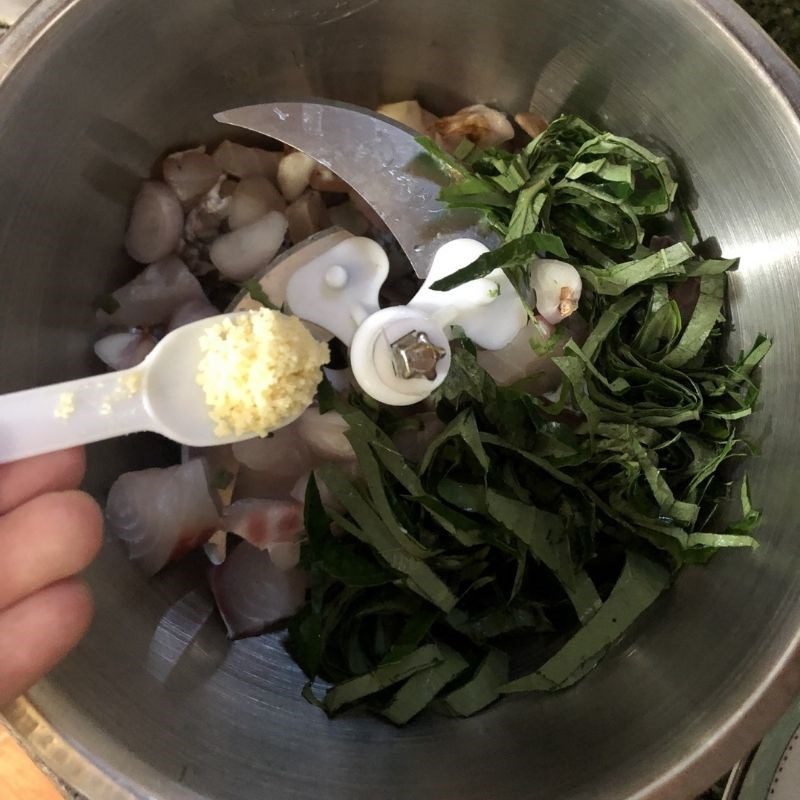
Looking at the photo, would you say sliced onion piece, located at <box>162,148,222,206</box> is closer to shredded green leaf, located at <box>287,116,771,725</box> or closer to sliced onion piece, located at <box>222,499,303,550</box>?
shredded green leaf, located at <box>287,116,771,725</box>

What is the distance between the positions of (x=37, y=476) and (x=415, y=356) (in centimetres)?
37

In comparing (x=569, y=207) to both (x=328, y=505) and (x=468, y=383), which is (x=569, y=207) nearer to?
(x=468, y=383)

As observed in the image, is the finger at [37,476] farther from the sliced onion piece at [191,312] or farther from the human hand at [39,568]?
the sliced onion piece at [191,312]

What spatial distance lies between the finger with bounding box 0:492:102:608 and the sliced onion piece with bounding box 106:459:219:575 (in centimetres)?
14

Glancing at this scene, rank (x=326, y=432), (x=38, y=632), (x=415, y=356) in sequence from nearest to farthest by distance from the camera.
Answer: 1. (x=38, y=632)
2. (x=415, y=356)
3. (x=326, y=432)

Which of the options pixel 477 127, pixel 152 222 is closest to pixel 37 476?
pixel 152 222

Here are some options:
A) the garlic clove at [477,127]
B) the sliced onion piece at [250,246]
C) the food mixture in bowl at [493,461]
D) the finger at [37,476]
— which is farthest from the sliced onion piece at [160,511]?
the garlic clove at [477,127]

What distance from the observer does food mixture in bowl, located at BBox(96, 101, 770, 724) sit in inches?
31.4

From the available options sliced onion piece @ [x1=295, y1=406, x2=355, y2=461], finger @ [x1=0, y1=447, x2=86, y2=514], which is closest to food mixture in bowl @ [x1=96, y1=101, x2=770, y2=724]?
sliced onion piece @ [x1=295, y1=406, x2=355, y2=461]

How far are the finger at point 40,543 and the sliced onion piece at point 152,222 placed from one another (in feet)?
1.14

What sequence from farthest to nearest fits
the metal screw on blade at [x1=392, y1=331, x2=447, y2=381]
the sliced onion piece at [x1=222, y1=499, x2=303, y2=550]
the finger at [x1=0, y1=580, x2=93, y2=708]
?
the sliced onion piece at [x1=222, y1=499, x2=303, y2=550]
the metal screw on blade at [x1=392, y1=331, x2=447, y2=381]
the finger at [x1=0, y1=580, x2=93, y2=708]

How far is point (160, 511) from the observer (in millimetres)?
827

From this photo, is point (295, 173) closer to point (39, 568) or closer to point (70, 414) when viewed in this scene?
point (70, 414)

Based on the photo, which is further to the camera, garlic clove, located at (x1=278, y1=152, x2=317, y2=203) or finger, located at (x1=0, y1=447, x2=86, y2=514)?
garlic clove, located at (x1=278, y1=152, x2=317, y2=203)
